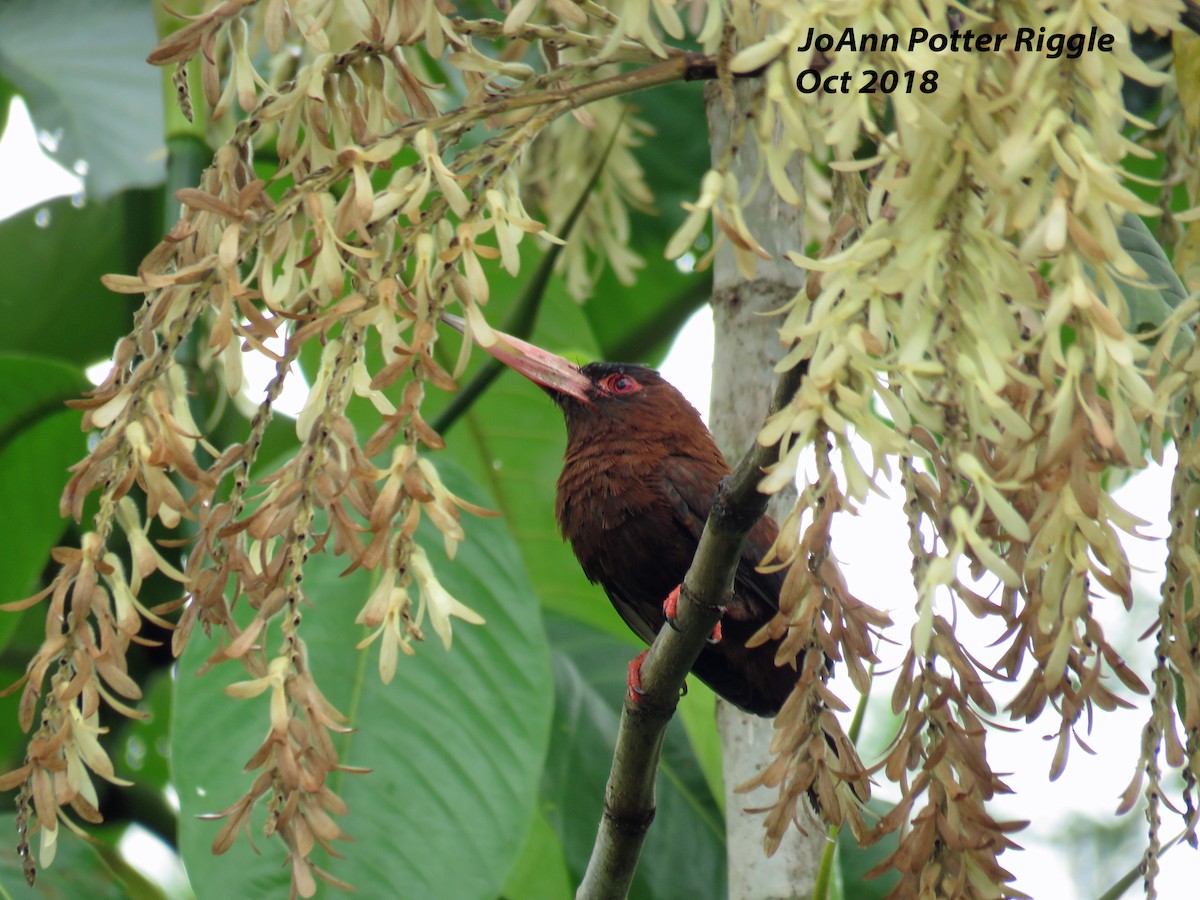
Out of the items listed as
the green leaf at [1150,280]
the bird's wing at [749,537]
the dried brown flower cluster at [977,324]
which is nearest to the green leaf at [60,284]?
the bird's wing at [749,537]

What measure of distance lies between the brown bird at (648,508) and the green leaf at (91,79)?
1.06 m

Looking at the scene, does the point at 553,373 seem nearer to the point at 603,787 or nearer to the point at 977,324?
the point at 603,787

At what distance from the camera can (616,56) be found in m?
1.46

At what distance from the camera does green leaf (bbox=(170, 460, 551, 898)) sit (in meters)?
2.18

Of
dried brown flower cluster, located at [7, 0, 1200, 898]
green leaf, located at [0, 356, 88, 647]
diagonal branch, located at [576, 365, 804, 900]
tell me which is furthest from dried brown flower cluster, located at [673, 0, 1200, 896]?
green leaf, located at [0, 356, 88, 647]

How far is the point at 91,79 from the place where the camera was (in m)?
3.33

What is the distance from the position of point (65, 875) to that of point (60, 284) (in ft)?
5.10

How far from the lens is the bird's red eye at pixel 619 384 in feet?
8.92

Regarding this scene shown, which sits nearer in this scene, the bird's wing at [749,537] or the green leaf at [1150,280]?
the green leaf at [1150,280]

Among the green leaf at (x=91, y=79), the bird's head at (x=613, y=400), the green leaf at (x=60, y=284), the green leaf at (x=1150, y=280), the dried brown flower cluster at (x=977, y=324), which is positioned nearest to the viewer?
the dried brown flower cluster at (x=977, y=324)

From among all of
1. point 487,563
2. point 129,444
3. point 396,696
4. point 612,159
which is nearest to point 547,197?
point 612,159

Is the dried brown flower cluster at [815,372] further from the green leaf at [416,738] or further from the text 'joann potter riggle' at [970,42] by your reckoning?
the green leaf at [416,738]

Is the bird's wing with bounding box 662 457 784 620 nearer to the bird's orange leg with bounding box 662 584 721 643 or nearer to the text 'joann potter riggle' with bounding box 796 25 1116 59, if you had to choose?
the bird's orange leg with bounding box 662 584 721 643

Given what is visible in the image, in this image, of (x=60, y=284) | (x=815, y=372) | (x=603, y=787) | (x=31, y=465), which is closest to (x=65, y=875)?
(x=31, y=465)
